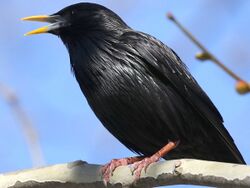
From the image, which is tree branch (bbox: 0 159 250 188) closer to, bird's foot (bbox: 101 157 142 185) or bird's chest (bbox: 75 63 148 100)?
bird's foot (bbox: 101 157 142 185)

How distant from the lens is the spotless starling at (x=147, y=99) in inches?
184

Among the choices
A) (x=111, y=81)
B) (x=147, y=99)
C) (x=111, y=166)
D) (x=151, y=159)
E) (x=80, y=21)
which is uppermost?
(x=80, y=21)

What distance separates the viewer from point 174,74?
4.94 metres

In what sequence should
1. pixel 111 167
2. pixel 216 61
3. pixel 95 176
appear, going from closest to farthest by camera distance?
pixel 216 61, pixel 95 176, pixel 111 167

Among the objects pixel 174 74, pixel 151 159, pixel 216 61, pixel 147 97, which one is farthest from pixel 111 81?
pixel 216 61

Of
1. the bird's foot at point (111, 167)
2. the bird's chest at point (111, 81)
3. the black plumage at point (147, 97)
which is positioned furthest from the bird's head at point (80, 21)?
the bird's foot at point (111, 167)

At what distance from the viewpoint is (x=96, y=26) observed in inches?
210

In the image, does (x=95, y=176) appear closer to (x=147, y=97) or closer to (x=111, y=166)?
(x=111, y=166)

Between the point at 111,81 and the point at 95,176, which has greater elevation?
the point at 111,81

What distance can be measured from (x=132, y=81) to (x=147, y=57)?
0.88 feet

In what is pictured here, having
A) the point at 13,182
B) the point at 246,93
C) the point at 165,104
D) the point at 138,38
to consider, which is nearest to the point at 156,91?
the point at 165,104

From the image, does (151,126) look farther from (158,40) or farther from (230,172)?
(230,172)

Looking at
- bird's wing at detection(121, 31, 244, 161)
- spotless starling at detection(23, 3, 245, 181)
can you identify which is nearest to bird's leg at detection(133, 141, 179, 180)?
spotless starling at detection(23, 3, 245, 181)

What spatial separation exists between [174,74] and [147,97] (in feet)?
1.17
